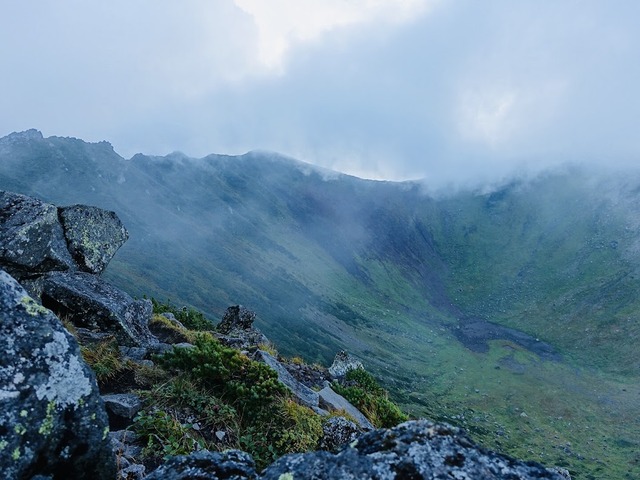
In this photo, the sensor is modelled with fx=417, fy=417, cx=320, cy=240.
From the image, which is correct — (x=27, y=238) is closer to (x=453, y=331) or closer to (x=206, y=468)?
A: (x=206, y=468)

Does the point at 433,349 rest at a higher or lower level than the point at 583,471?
higher

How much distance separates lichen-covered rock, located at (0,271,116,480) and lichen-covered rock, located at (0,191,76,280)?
9665 millimetres

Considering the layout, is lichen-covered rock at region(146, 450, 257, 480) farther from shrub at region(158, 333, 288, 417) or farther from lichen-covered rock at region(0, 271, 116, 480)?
shrub at region(158, 333, 288, 417)

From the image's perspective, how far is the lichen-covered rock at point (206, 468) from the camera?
4.29m

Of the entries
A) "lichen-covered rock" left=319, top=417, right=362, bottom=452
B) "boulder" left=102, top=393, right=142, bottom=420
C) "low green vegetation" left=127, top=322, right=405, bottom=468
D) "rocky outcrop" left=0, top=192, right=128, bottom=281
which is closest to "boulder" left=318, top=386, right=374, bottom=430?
"low green vegetation" left=127, top=322, right=405, bottom=468

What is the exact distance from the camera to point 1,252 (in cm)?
1259

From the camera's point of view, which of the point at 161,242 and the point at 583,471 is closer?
the point at 583,471

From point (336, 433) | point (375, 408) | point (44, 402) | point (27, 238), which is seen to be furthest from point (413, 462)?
point (27, 238)

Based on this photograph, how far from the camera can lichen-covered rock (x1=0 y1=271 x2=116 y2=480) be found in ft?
A: 13.5

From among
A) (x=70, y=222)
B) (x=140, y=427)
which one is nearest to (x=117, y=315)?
(x=70, y=222)

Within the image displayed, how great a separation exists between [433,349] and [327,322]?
38.9m

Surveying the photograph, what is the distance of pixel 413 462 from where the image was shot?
4051 mm

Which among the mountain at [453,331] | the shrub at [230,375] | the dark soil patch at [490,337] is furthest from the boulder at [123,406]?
the dark soil patch at [490,337]

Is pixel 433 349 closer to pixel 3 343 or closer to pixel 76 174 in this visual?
pixel 3 343
